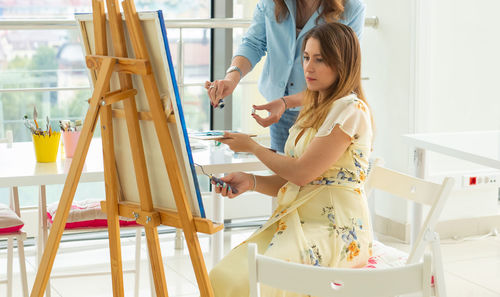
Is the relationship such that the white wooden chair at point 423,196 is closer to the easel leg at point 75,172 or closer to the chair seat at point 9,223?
the easel leg at point 75,172

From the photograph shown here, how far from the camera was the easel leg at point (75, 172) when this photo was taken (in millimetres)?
1812

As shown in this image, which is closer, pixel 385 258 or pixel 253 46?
pixel 385 258

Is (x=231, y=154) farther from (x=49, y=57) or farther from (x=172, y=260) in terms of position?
(x=49, y=57)

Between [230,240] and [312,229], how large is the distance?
1.97 meters

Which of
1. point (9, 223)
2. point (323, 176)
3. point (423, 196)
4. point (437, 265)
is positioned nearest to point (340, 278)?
point (437, 265)

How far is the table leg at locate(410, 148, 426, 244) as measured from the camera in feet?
8.42

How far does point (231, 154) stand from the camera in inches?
95.7

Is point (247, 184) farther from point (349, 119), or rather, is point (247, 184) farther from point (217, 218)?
point (217, 218)

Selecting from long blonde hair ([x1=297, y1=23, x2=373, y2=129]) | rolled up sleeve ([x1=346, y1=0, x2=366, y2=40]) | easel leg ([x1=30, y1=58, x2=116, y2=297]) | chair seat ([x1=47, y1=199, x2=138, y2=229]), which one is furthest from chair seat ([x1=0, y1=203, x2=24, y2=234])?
rolled up sleeve ([x1=346, y1=0, x2=366, y2=40])

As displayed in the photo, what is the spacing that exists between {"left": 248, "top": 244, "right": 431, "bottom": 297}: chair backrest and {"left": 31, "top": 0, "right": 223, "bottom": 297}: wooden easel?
36 cm

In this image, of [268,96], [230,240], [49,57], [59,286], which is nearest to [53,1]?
[49,57]

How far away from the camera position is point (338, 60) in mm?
2033

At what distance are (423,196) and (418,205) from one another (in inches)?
19.3

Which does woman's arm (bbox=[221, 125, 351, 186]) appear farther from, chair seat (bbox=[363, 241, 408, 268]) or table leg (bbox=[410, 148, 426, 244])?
table leg (bbox=[410, 148, 426, 244])
